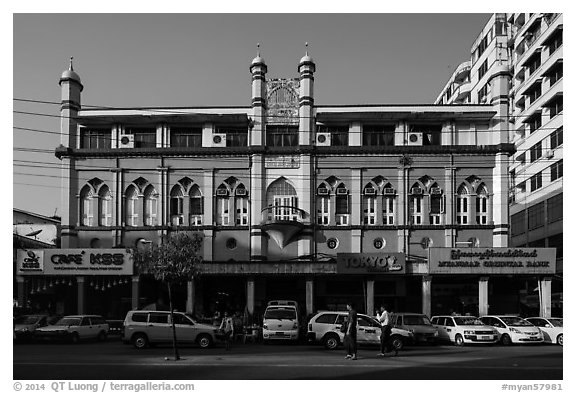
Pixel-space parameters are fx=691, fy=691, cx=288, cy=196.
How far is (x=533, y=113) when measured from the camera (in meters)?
63.5

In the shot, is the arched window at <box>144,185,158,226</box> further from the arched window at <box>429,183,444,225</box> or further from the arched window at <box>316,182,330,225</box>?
the arched window at <box>429,183,444,225</box>

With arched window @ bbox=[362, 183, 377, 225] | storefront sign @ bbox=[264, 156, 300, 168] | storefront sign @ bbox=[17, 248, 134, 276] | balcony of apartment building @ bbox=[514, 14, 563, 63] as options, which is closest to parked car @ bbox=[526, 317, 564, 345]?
arched window @ bbox=[362, 183, 377, 225]

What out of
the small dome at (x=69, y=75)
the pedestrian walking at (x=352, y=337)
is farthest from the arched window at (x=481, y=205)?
the small dome at (x=69, y=75)

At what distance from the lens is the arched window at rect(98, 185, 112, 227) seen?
4728 centimetres

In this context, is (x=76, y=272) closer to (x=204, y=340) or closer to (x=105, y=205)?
(x=105, y=205)

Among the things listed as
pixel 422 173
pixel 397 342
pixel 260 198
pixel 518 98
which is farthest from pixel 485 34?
pixel 397 342

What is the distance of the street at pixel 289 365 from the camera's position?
19.0m

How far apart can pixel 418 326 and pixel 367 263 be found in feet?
31.0

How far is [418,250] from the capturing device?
1810 inches

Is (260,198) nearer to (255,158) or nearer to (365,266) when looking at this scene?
(255,158)

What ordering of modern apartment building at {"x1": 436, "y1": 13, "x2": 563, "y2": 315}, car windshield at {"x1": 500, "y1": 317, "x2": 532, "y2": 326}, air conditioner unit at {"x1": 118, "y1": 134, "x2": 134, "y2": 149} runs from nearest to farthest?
1. car windshield at {"x1": 500, "y1": 317, "x2": 532, "y2": 326}
2. air conditioner unit at {"x1": 118, "y1": 134, "x2": 134, "y2": 149}
3. modern apartment building at {"x1": 436, "y1": 13, "x2": 563, "y2": 315}

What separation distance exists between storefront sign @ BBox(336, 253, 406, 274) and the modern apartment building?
14.2 m

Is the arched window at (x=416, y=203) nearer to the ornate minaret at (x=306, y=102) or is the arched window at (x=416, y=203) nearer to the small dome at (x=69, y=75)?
the ornate minaret at (x=306, y=102)

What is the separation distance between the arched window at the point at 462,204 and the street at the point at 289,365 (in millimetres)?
18467
